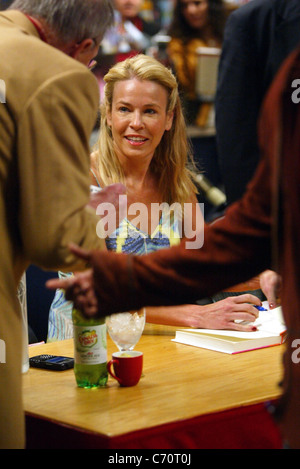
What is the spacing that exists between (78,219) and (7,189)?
16 cm

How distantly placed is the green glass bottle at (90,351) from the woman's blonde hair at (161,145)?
4.05 ft

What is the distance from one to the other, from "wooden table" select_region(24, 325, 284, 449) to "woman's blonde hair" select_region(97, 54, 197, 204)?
1209mm

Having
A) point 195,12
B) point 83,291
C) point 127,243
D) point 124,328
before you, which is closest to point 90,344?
point 124,328

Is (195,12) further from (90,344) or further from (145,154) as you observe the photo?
(90,344)

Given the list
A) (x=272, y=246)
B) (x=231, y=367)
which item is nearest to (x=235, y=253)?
(x=272, y=246)

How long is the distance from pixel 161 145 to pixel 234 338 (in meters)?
1.29

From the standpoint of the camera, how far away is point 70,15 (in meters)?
1.64

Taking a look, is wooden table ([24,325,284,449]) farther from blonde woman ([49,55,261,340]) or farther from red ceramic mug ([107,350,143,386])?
blonde woman ([49,55,261,340])

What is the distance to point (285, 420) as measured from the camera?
126 cm

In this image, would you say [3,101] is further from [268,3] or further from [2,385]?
[268,3]

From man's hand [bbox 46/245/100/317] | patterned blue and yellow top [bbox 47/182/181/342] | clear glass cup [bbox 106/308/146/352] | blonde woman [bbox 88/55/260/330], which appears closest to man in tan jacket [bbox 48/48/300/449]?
man's hand [bbox 46/245/100/317]

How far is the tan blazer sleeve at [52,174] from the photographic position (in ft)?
4.96

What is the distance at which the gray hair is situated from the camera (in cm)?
163

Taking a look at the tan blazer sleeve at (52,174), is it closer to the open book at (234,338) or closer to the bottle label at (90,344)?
the bottle label at (90,344)
